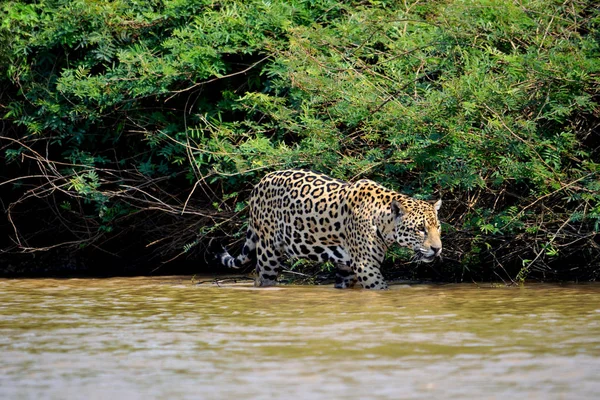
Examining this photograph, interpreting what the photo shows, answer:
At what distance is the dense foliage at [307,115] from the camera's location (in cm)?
913

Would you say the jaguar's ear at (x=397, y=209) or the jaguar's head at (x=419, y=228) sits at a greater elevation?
the jaguar's ear at (x=397, y=209)

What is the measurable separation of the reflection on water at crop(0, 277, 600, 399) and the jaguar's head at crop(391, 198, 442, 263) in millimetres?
370

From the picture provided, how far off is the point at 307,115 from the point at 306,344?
4.05m

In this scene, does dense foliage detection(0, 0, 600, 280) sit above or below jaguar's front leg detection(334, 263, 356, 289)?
above

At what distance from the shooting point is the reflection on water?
518 cm

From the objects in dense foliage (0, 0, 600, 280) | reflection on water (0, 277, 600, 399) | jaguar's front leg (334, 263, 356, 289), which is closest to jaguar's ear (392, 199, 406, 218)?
dense foliage (0, 0, 600, 280)

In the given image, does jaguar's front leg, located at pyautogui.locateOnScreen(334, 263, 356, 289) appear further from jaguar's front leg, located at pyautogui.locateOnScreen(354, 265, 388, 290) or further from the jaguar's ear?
the jaguar's ear

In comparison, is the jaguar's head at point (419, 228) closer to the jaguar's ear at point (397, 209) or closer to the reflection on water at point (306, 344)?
the jaguar's ear at point (397, 209)

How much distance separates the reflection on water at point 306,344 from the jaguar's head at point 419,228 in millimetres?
370

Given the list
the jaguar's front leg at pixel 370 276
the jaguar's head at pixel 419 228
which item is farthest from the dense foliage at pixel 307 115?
the jaguar's front leg at pixel 370 276

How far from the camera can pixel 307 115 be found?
10.1 metres

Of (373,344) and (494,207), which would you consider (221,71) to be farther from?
(373,344)

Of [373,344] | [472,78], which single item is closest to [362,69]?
[472,78]

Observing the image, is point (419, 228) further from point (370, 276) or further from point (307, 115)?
point (307, 115)
